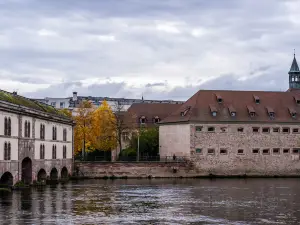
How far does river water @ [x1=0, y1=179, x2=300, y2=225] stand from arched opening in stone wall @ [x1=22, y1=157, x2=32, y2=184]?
2.24m

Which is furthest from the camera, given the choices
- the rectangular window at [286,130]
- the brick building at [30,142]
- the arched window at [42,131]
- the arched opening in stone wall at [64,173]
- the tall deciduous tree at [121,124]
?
the tall deciduous tree at [121,124]

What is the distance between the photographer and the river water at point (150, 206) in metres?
35.4

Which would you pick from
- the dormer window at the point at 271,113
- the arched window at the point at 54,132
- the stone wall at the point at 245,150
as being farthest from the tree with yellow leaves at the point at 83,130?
the dormer window at the point at 271,113

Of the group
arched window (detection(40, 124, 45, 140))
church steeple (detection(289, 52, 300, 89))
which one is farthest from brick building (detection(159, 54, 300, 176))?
arched window (detection(40, 124, 45, 140))

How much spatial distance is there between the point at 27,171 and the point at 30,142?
2.97 meters

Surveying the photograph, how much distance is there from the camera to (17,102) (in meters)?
58.9

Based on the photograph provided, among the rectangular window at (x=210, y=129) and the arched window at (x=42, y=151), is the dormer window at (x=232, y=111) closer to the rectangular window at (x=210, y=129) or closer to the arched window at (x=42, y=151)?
the rectangular window at (x=210, y=129)

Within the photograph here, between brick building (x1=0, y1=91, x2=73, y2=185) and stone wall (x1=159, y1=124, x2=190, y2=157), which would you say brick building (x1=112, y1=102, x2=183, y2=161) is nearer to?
stone wall (x1=159, y1=124, x2=190, y2=157)

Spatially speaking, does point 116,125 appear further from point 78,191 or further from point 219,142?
point 78,191

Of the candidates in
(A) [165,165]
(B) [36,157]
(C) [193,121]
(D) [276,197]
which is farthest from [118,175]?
(D) [276,197]

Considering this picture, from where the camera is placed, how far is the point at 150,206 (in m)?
43.2

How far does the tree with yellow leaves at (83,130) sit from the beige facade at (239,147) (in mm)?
12230

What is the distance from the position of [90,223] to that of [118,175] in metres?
47.7

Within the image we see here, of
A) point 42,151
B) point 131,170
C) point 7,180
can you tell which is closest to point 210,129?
point 131,170
